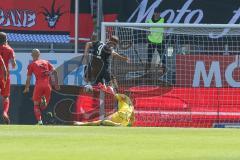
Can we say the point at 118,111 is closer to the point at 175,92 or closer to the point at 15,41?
the point at 175,92

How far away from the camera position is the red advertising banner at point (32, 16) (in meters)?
27.1

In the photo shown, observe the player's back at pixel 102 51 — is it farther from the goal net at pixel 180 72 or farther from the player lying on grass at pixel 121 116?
the player lying on grass at pixel 121 116

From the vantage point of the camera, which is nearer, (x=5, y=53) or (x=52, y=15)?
(x=5, y=53)

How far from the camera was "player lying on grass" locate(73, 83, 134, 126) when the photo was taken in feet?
57.1

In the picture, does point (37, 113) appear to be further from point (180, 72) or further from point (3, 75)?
point (180, 72)

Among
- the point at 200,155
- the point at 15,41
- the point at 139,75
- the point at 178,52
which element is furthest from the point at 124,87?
the point at 200,155

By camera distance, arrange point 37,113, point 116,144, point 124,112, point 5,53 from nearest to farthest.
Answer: point 116,144 < point 5,53 < point 124,112 < point 37,113

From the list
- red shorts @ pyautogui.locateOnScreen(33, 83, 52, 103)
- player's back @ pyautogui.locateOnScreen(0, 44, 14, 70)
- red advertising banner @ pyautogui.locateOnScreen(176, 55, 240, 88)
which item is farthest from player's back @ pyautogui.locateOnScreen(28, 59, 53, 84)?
red advertising banner @ pyautogui.locateOnScreen(176, 55, 240, 88)

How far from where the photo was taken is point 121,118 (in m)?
17.6

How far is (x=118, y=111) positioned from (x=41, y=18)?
1030 cm

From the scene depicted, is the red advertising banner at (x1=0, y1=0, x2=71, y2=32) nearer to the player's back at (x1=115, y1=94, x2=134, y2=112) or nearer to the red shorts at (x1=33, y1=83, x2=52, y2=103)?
the red shorts at (x1=33, y1=83, x2=52, y2=103)

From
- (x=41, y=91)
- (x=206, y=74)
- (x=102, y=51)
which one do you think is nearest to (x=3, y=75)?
(x=41, y=91)

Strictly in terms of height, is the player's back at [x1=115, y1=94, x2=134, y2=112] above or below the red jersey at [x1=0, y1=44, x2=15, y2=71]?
below

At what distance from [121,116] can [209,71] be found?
3.60 metres
